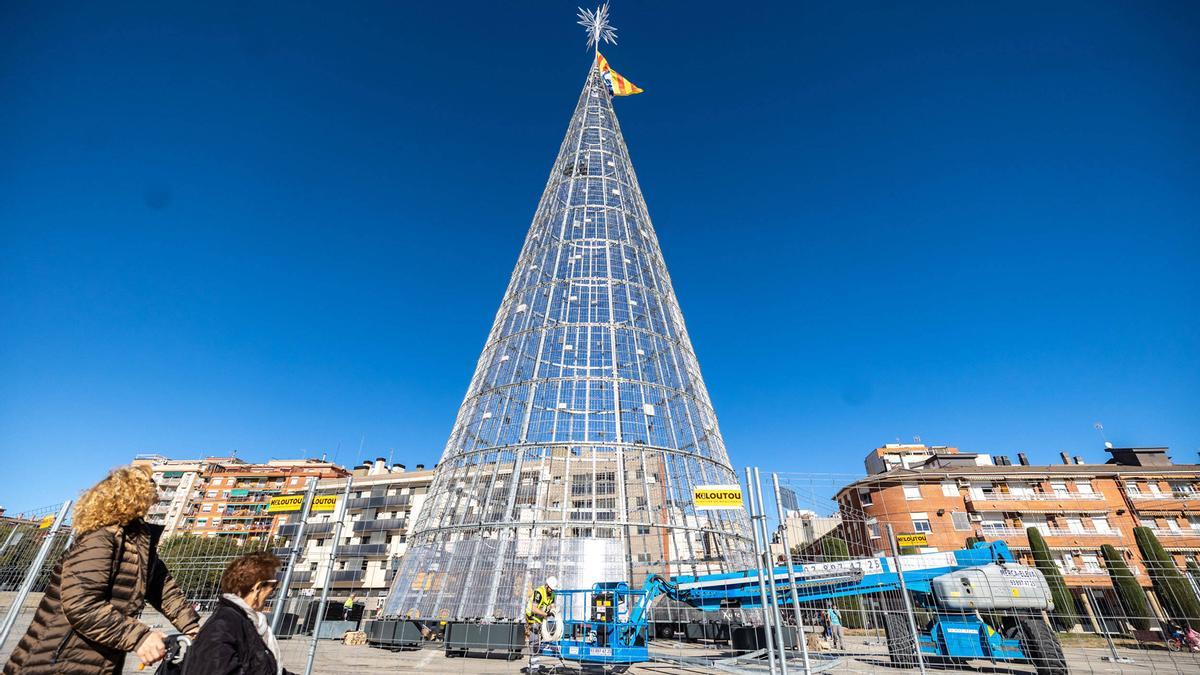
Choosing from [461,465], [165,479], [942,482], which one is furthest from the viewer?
[165,479]

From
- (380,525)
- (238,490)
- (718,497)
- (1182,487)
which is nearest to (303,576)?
(380,525)

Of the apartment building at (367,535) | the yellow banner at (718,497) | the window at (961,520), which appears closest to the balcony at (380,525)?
the apartment building at (367,535)

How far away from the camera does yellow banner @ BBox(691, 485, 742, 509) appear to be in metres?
7.65

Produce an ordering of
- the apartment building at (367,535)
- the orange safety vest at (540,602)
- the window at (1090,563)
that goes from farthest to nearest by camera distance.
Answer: the apartment building at (367,535) < the window at (1090,563) < the orange safety vest at (540,602)

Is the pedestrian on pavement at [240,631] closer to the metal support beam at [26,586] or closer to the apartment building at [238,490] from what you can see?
the metal support beam at [26,586]

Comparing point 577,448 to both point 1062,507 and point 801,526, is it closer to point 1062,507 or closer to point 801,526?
point 801,526

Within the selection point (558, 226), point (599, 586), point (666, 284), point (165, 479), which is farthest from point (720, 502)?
point (165, 479)

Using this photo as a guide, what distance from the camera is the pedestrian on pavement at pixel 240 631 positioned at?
2631 mm

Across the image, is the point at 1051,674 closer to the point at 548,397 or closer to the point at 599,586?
the point at 599,586

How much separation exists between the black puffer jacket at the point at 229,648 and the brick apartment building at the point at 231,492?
249 feet

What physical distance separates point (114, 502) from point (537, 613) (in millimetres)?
8727

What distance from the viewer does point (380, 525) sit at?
5059cm

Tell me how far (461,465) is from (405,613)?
3832mm

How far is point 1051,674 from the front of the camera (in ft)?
35.8
